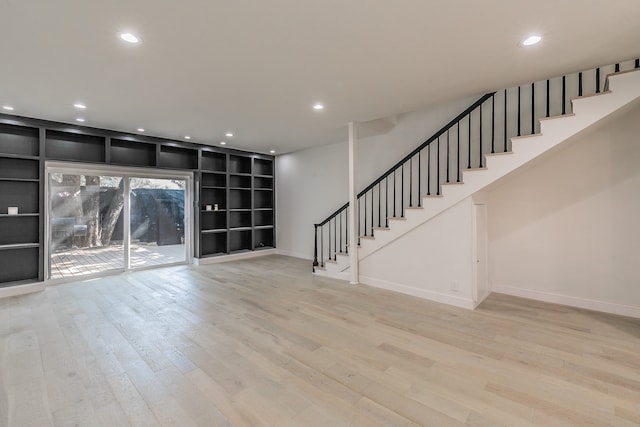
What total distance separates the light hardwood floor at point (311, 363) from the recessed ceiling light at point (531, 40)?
3.01 m

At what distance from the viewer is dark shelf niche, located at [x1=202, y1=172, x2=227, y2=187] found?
7385 millimetres

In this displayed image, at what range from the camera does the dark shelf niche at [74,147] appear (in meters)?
5.23

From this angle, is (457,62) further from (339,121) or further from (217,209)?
(217,209)

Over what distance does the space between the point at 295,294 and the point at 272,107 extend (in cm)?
302

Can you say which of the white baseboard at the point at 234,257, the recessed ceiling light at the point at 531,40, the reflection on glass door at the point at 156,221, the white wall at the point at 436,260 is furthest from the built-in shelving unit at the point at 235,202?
the recessed ceiling light at the point at 531,40

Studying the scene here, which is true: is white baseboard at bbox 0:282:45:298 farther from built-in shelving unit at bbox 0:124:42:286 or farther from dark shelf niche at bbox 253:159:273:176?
dark shelf niche at bbox 253:159:273:176

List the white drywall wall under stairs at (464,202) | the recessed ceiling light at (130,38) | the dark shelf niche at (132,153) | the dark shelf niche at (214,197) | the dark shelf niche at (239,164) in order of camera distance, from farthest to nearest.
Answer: the dark shelf niche at (239,164), the dark shelf niche at (214,197), the dark shelf niche at (132,153), the white drywall wall under stairs at (464,202), the recessed ceiling light at (130,38)

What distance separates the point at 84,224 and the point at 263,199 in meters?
4.31

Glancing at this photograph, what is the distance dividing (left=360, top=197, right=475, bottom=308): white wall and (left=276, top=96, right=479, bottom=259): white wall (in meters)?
1.92

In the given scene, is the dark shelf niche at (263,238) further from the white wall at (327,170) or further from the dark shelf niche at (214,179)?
the dark shelf niche at (214,179)

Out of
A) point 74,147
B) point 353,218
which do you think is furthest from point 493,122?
point 74,147

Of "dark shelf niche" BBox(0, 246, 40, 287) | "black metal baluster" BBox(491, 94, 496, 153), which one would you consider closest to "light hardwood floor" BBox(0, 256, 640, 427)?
"dark shelf niche" BBox(0, 246, 40, 287)

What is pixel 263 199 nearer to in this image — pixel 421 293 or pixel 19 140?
pixel 19 140

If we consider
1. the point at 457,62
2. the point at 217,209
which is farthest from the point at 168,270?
the point at 457,62
